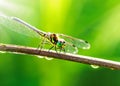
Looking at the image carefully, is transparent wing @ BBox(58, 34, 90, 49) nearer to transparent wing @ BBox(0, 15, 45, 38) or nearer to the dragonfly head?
the dragonfly head

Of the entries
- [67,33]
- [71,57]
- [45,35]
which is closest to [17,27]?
[45,35]

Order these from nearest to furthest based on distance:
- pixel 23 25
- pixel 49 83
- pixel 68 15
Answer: pixel 23 25, pixel 49 83, pixel 68 15

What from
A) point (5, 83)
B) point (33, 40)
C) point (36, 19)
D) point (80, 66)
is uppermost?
point (36, 19)

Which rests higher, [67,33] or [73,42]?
[67,33]

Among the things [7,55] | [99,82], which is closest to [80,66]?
[99,82]

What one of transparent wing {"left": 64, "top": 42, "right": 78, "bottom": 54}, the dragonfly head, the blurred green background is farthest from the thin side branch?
the blurred green background

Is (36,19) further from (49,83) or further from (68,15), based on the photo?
(49,83)

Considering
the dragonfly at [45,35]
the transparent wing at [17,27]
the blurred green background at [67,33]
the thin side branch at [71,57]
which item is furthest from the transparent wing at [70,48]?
the blurred green background at [67,33]

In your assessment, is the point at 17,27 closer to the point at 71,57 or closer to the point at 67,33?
the point at 71,57
